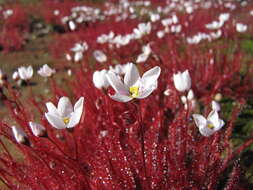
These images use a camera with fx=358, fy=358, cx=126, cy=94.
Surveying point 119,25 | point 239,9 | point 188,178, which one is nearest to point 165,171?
point 188,178

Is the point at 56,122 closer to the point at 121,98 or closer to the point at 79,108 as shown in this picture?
the point at 79,108

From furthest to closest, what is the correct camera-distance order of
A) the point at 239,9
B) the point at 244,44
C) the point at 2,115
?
the point at 239,9 → the point at 244,44 → the point at 2,115

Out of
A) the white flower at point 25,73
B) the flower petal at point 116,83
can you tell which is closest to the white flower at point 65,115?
the flower petal at point 116,83

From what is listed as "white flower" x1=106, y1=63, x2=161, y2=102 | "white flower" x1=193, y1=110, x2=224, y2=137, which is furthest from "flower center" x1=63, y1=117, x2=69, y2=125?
"white flower" x1=193, y1=110, x2=224, y2=137

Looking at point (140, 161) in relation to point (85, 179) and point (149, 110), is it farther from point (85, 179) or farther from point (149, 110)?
point (149, 110)

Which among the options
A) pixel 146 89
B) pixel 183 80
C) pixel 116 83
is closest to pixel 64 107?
pixel 116 83

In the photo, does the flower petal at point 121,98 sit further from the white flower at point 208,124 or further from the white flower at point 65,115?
the white flower at point 208,124

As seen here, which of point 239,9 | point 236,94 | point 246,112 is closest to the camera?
point 246,112

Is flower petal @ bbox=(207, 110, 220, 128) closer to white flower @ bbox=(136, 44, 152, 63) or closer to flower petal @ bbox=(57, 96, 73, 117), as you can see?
flower petal @ bbox=(57, 96, 73, 117)
